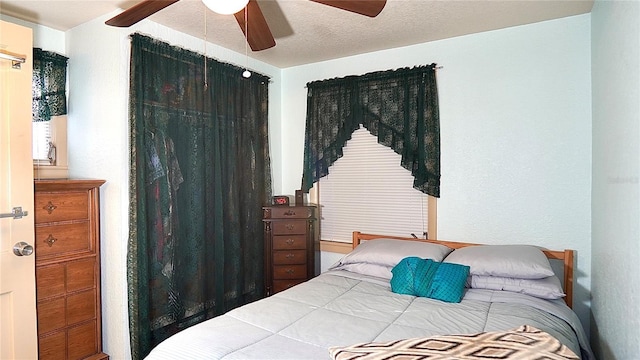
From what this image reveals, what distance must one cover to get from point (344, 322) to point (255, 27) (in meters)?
1.65

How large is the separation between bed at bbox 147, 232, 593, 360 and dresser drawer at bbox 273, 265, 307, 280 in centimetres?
49

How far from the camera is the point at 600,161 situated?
7.84 ft

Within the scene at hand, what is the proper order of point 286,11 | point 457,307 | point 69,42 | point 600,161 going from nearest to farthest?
point 457,307 < point 600,161 < point 286,11 < point 69,42

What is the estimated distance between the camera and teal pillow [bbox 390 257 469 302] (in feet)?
7.73

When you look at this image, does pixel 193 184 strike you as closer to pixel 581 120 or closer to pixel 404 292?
pixel 404 292

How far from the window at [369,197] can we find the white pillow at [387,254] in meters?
0.41

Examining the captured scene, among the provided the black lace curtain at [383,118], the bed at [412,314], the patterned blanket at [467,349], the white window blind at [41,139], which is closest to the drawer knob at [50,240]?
the white window blind at [41,139]

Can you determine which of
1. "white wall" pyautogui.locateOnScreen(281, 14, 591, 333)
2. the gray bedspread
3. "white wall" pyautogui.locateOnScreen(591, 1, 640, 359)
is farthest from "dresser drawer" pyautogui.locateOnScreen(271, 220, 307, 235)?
"white wall" pyautogui.locateOnScreen(591, 1, 640, 359)

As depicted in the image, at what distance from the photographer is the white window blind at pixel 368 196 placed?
11.2ft

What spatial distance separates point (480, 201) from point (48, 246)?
312 centimetres

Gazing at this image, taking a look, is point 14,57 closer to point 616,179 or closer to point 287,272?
point 287,272

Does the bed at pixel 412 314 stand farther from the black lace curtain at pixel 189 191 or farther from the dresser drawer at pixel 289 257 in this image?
the black lace curtain at pixel 189 191

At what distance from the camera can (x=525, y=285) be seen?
241 centimetres

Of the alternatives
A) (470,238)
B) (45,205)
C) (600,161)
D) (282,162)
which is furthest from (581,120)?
(45,205)
